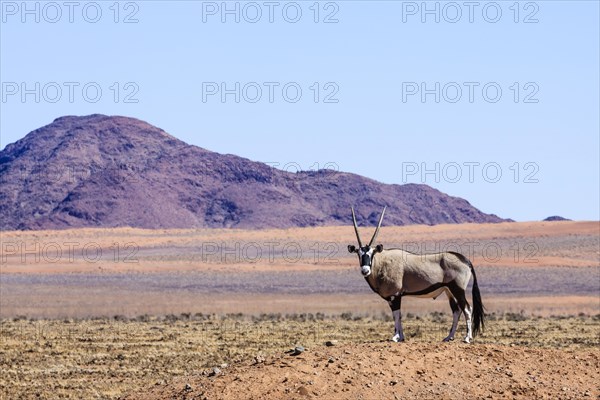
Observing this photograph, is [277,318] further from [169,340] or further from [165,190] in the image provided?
[165,190]

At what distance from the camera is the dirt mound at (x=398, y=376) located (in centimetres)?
1405

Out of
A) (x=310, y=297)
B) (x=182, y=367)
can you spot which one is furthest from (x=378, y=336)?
(x=310, y=297)

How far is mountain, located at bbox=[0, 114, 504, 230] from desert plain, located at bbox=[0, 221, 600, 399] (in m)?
45.2

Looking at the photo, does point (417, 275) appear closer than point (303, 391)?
No

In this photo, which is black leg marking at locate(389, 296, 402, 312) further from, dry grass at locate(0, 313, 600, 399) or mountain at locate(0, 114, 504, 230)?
mountain at locate(0, 114, 504, 230)

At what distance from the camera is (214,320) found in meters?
42.1

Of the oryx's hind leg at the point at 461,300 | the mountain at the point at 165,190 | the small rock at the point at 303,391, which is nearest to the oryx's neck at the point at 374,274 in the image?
the oryx's hind leg at the point at 461,300

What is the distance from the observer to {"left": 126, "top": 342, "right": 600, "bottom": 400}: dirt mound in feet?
46.1

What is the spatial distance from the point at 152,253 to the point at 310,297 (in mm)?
33155

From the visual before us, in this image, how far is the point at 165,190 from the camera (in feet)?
538

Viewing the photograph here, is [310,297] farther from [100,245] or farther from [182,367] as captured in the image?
[100,245]

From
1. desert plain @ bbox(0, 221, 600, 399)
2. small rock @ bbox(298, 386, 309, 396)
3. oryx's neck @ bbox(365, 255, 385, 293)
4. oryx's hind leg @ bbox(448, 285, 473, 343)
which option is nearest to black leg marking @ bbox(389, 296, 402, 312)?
oryx's neck @ bbox(365, 255, 385, 293)

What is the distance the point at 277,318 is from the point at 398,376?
28.5 meters

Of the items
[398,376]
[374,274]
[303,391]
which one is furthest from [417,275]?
[303,391]
